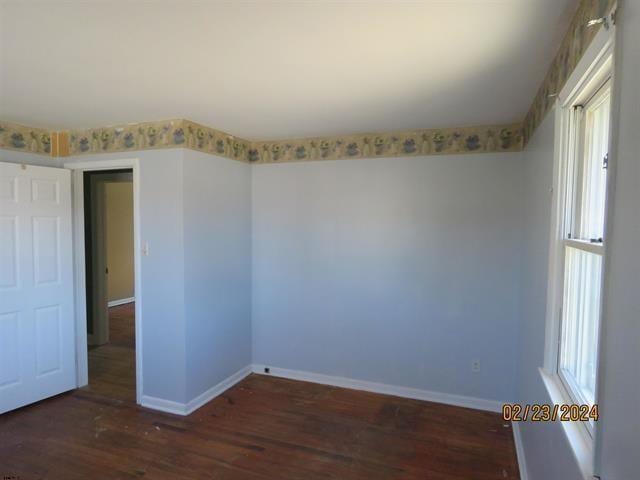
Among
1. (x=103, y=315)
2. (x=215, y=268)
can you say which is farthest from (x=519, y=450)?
(x=103, y=315)

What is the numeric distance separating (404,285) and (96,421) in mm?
2620

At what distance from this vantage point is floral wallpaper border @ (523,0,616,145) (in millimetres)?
1163

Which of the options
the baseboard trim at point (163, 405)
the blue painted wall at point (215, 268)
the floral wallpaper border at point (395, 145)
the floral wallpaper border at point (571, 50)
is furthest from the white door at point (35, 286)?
the floral wallpaper border at point (571, 50)

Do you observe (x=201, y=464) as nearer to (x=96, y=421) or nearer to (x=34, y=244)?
(x=96, y=421)

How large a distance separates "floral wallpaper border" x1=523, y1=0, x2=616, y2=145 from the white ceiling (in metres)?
0.05

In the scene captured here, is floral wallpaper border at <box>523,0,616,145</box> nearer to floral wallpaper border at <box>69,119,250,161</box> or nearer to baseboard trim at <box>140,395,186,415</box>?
floral wallpaper border at <box>69,119,250,161</box>

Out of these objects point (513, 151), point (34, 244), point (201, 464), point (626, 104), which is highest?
point (513, 151)

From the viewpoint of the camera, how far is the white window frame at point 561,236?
1236 mm

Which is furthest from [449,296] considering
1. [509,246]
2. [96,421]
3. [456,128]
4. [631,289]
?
[96,421]

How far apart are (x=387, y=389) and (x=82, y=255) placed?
2.94 m

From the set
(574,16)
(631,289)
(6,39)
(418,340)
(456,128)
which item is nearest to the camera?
(631,289)

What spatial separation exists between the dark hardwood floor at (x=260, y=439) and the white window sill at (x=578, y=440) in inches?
42.6

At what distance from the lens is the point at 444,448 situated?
2596mm

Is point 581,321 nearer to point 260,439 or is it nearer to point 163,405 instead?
point 260,439
